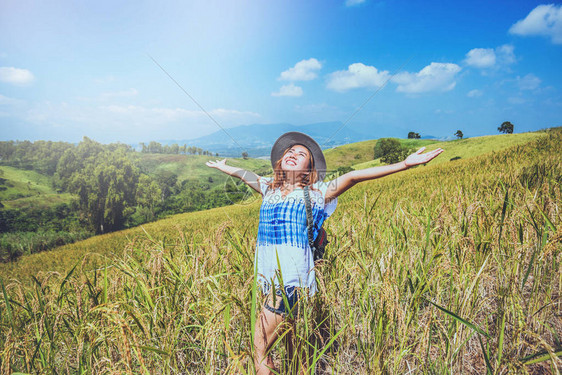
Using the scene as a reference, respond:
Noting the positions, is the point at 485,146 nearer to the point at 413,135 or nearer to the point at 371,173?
the point at 371,173

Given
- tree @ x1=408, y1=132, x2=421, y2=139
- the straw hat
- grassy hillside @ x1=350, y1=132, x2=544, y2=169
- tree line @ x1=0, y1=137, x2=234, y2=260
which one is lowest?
tree line @ x1=0, y1=137, x2=234, y2=260

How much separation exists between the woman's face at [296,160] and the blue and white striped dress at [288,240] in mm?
220

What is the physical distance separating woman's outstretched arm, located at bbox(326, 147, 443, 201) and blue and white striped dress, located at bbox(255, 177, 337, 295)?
151mm

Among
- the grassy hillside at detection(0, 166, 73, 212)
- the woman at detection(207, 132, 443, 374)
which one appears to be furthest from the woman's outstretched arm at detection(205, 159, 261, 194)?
the grassy hillside at detection(0, 166, 73, 212)

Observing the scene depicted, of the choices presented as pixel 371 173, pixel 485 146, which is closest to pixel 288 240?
pixel 371 173

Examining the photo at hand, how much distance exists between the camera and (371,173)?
7.20ft

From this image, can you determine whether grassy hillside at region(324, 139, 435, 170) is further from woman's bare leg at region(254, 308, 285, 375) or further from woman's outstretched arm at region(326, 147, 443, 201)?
woman's bare leg at region(254, 308, 285, 375)

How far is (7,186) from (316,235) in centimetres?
13525

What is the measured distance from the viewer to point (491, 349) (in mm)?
1820

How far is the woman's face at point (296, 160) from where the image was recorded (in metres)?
2.30

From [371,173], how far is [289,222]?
842 millimetres

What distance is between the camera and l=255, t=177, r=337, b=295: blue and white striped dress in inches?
76.2

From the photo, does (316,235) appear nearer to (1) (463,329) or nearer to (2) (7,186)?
(1) (463,329)

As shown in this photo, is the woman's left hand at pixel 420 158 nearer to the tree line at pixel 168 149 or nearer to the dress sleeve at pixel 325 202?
the dress sleeve at pixel 325 202
